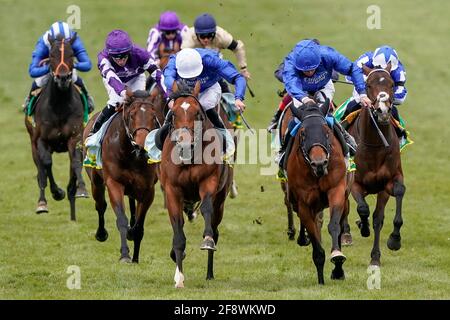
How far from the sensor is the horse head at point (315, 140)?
33.6 ft

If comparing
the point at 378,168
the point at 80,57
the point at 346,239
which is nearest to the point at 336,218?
the point at 378,168

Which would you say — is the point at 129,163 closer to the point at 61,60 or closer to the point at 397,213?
the point at 61,60

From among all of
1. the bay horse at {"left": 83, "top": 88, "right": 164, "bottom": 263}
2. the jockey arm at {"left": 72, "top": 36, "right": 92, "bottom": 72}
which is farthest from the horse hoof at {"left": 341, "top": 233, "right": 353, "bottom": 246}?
the jockey arm at {"left": 72, "top": 36, "right": 92, "bottom": 72}

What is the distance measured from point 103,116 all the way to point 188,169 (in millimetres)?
2704

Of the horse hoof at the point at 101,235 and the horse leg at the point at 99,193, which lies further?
the horse hoof at the point at 101,235

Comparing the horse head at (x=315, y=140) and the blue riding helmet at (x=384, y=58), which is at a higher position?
the blue riding helmet at (x=384, y=58)

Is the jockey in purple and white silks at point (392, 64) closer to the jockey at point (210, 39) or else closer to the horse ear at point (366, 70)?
the horse ear at point (366, 70)

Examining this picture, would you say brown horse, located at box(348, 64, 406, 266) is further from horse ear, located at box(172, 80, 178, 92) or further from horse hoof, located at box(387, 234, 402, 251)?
horse ear, located at box(172, 80, 178, 92)

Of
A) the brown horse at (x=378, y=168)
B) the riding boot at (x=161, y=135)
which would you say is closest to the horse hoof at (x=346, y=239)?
the brown horse at (x=378, y=168)

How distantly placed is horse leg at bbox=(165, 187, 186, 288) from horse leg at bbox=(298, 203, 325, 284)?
1.22 meters

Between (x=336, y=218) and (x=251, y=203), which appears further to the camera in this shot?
(x=251, y=203)

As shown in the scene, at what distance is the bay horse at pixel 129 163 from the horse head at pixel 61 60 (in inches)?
97.7

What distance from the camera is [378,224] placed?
1278 centimetres
